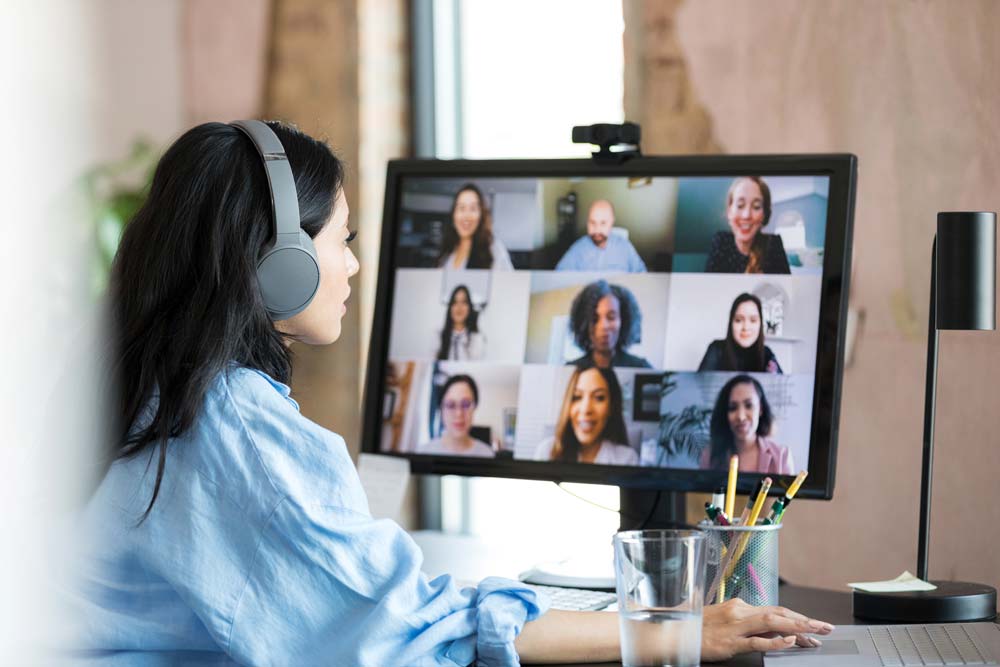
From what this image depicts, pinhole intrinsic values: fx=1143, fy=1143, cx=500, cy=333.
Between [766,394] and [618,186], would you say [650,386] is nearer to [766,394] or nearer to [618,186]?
[766,394]

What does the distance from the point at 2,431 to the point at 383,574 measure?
11.8 inches

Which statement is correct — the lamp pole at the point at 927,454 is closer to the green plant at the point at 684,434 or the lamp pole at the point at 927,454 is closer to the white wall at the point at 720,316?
the white wall at the point at 720,316

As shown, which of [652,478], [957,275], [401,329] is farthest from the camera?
[401,329]

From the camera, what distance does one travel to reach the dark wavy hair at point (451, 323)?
1.42 meters

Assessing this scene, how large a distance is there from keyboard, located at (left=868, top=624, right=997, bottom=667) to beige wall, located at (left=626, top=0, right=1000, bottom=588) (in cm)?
62

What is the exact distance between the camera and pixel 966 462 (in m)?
1.62

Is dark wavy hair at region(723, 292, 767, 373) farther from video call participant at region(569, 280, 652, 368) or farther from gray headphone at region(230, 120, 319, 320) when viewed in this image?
gray headphone at region(230, 120, 319, 320)

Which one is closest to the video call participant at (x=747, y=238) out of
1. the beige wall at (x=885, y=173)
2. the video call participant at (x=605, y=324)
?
the video call participant at (x=605, y=324)

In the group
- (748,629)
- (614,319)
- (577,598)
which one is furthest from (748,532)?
(614,319)

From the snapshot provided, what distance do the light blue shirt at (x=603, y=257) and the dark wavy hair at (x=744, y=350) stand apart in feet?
0.40

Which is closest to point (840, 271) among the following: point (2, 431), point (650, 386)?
point (650, 386)

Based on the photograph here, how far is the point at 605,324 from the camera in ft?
4.41

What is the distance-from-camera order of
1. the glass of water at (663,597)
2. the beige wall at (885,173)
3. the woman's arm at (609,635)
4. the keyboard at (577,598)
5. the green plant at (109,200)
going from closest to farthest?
the glass of water at (663,597), the woman's arm at (609,635), the keyboard at (577,598), the beige wall at (885,173), the green plant at (109,200)

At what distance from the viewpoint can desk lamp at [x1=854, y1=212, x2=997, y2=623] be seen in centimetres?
112
